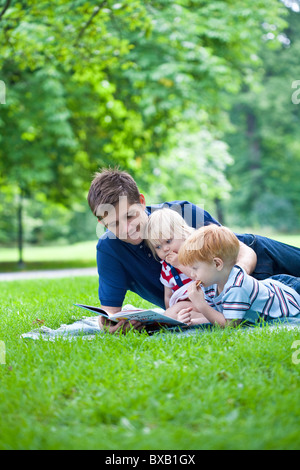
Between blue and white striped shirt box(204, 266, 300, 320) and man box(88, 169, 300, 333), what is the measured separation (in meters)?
0.21

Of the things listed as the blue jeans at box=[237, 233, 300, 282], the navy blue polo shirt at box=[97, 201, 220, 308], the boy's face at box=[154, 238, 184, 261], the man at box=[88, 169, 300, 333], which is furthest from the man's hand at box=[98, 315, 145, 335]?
the blue jeans at box=[237, 233, 300, 282]

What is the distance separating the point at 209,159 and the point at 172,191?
2.11 m

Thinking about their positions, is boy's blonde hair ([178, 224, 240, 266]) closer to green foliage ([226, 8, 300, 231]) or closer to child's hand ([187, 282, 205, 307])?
child's hand ([187, 282, 205, 307])

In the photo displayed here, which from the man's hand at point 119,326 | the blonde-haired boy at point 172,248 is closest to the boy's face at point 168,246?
the blonde-haired boy at point 172,248

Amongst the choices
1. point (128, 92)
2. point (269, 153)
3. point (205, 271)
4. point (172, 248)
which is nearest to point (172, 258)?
point (172, 248)

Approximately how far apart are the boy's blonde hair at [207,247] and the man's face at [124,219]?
40 cm

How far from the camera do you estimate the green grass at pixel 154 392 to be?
2.00 m

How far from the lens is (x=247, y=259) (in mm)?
3656

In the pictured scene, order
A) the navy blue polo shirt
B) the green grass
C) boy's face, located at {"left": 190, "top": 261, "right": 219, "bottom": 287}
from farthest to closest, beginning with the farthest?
the navy blue polo shirt
boy's face, located at {"left": 190, "top": 261, "right": 219, "bottom": 287}
the green grass

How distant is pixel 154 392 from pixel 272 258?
6.21 ft

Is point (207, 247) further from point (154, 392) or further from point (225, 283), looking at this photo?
point (154, 392)

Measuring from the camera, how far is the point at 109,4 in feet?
23.0

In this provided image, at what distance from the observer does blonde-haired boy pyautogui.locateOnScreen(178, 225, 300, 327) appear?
336 centimetres
